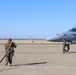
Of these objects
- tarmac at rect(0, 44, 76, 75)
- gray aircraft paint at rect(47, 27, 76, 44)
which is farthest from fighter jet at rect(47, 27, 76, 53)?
tarmac at rect(0, 44, 76, 75)

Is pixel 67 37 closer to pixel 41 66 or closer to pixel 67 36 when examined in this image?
pixel 67 36

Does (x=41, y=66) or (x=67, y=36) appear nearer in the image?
(x=41, y=66)

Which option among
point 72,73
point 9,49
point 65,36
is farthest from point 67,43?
point 72,73

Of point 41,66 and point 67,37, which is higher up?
point 67,37

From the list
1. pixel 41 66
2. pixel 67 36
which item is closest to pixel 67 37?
pixel 67 36

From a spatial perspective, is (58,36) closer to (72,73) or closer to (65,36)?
(65,36)

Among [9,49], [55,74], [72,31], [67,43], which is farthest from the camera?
[72,31]

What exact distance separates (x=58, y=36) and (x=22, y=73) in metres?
18.4

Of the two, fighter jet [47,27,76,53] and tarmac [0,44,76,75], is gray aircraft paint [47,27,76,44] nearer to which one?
fighter jet [47,27,76,53]

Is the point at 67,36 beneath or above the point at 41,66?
above

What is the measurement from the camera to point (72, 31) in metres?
32.2

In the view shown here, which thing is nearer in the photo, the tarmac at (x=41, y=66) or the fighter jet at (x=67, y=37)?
the tarmac at (x=41, y=66)

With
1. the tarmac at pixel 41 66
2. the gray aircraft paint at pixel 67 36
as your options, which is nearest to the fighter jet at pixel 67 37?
the gray aircraft paint at pixel 67 36

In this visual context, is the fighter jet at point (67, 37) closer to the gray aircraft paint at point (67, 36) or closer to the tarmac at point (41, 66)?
the gray aircraft paint at point (67, 36)
